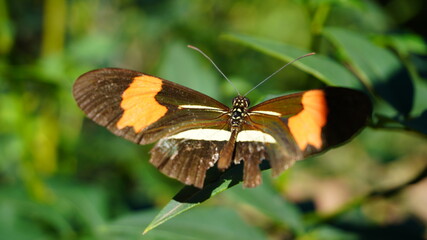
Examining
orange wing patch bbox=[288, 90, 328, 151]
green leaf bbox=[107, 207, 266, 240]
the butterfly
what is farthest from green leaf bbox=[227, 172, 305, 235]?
orange wing patch bbox=[288, 90, 328, 151]

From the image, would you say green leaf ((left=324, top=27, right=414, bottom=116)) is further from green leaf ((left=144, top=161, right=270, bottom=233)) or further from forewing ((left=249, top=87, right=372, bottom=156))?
green leaf ((left=144, top=161, right=270, bottom=233))

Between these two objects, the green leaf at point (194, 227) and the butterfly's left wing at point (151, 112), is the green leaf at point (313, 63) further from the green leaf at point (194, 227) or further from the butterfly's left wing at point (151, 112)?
the green leaf at point (194, 227)

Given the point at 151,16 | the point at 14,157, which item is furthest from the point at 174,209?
the point at 151,16

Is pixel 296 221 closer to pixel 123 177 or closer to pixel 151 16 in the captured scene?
pixel 123 177

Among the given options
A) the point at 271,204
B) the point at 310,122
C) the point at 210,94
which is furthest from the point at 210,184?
the point at 210,94

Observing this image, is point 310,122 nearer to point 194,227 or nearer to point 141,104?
point 141,104

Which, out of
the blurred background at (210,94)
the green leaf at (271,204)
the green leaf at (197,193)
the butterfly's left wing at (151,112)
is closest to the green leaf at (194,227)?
Answer: the blurred background at (210,94)
